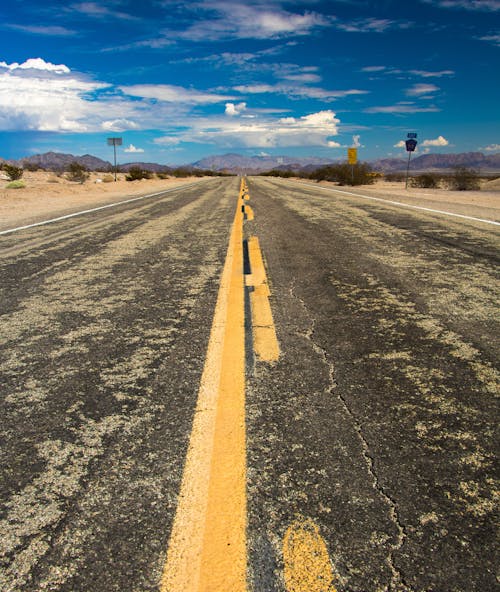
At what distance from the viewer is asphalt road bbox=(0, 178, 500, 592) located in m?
1.40

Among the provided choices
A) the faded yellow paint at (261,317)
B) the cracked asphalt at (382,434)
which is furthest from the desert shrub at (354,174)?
the cracked asphalt at (382,434)

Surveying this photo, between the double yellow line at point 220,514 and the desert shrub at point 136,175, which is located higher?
the desert shrub at point 136,175

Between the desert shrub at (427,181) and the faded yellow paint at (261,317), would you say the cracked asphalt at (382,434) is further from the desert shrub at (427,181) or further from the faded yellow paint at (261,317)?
the desert shrub at (427,181)

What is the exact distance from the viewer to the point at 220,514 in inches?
61.1

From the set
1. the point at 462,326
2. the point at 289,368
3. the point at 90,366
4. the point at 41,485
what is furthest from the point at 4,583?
the point at 462,326

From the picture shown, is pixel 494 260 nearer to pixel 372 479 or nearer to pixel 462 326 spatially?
pixel 462 326

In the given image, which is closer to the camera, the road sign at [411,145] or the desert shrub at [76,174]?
the road sign at [411,145]

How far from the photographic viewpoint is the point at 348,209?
472 inches

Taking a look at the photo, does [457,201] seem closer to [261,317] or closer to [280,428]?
[261,317]

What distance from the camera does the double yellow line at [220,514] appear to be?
131cm

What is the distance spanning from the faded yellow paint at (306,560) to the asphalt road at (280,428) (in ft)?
0.05

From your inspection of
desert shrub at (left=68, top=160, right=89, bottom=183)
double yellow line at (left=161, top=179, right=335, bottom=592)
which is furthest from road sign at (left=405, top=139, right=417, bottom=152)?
desert shrub at (left=68, top=160, right=89, bottom=183)

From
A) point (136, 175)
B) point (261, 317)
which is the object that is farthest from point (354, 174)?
point (261, 317)

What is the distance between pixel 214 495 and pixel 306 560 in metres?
0.41
